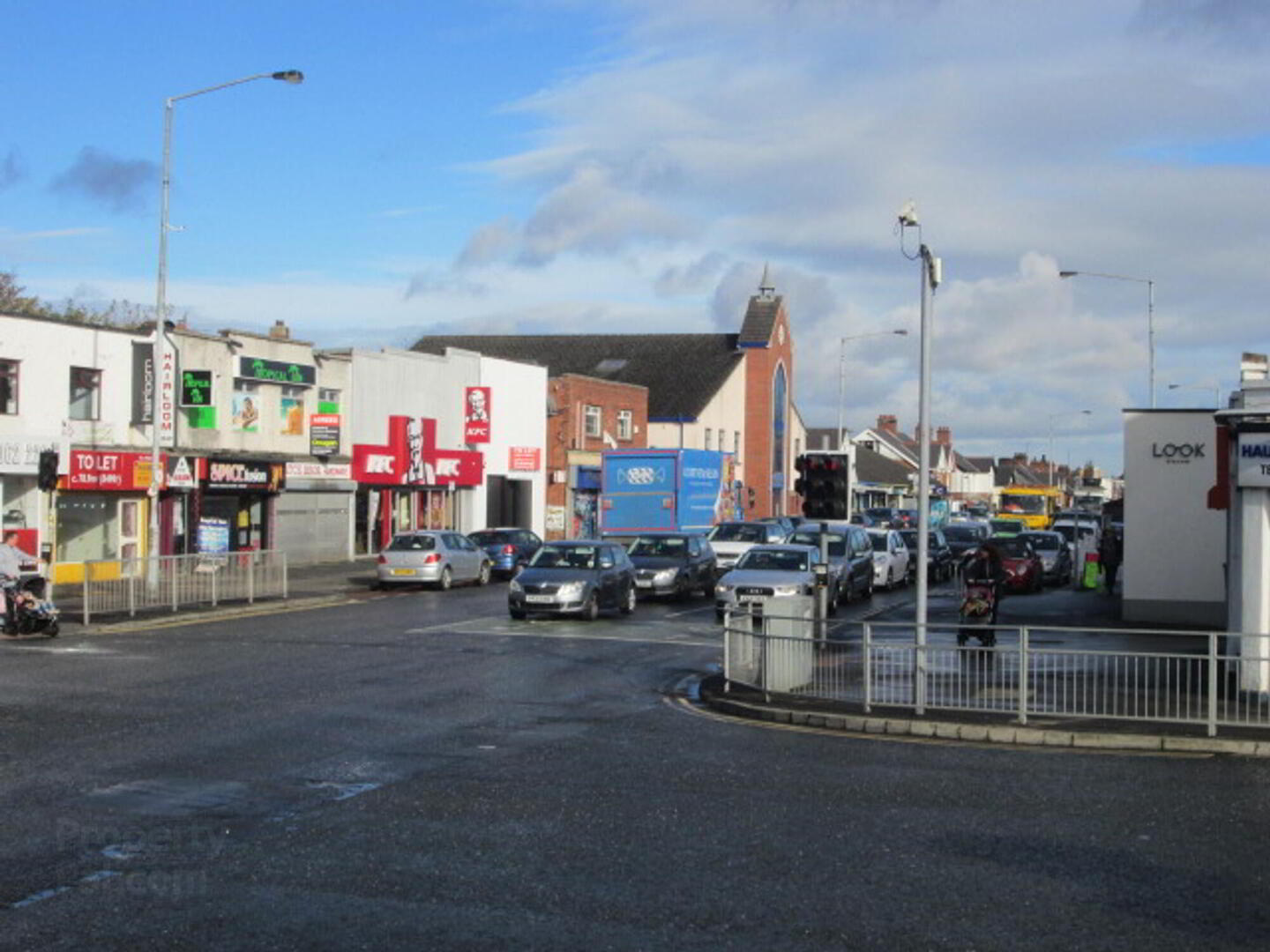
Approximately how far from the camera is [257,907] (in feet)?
27.0

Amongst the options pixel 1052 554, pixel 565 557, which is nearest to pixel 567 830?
pixel 565 557

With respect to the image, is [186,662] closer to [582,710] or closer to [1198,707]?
[582,710]

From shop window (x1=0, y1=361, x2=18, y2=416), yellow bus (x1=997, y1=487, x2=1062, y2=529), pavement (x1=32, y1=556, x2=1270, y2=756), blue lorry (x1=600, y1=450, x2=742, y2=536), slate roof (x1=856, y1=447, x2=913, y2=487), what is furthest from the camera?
slate roof (x1=856, y1=447, x2=913, y2=487)

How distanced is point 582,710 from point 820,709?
2640 mm

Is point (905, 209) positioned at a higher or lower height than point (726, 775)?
higher

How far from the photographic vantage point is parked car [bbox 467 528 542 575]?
42.2 metres

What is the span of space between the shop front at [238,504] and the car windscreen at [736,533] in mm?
12590

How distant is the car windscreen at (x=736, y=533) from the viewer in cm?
4178

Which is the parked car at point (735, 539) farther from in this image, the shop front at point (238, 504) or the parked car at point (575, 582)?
the shop front at point (238, 504)

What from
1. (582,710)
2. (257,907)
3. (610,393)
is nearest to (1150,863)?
(257,907)

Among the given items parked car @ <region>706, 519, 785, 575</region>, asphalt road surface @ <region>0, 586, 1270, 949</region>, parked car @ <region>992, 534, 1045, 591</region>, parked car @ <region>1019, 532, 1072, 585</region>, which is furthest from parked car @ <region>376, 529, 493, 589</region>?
asphalt road surface @ <region>0, 586, 1270, 949</region>

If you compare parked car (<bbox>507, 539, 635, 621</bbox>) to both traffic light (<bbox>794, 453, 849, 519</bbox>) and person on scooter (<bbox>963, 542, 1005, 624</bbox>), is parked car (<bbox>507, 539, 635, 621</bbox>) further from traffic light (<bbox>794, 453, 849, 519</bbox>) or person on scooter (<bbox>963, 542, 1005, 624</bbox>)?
person on scooter (<bbox>963, 542, 1005, 624</bbox>)

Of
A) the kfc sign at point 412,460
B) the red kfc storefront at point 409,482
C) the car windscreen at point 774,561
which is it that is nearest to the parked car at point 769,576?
the car windscreen at point 774,561

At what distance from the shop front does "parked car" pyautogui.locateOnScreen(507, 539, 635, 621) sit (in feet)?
44.0
